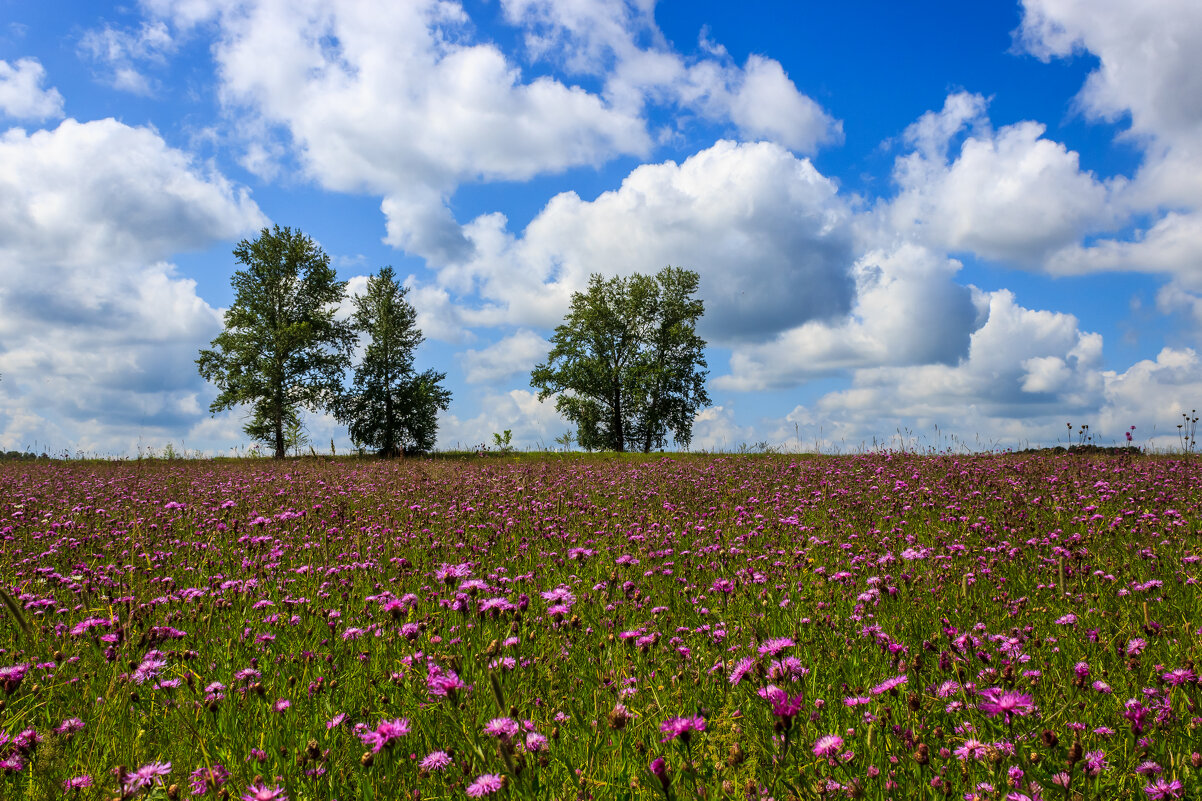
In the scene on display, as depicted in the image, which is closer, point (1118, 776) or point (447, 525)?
point (1118, 776)

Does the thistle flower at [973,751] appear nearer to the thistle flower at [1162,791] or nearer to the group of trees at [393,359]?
the thistle flower at [1162,791]

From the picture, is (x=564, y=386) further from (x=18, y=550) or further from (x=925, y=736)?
(x=925, y=736)

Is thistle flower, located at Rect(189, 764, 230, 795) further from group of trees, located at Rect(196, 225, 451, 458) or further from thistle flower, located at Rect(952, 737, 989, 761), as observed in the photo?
group of trees, located at Rect(196, 225, 451, 458)

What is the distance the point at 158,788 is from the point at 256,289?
40.3 metres

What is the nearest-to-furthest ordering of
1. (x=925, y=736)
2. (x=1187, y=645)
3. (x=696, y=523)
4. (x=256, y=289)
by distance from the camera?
(x=925, y=736), (x=1187, y=645), (x=696, y=523), (x=256, y=289)

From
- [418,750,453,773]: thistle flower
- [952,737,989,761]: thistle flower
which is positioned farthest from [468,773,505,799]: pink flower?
[952,737,989,761]: thistle flower

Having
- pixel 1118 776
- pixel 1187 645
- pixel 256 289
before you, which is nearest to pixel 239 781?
pixel 1118 776

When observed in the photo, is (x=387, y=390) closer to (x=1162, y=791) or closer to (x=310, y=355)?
(x=310, y=355)

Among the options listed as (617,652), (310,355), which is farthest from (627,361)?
(617,652)

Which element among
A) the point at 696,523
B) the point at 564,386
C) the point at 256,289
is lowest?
the point at 696,523

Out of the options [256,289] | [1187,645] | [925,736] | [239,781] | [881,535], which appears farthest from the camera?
[256,289]

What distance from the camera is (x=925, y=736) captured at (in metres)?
2.91

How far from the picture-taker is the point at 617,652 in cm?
399

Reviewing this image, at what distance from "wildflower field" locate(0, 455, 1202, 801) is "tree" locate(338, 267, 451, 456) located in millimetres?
33920
